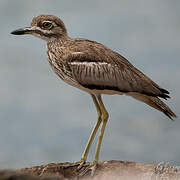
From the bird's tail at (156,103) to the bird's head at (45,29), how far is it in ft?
7.70

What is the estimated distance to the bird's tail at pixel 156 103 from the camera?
9.78m

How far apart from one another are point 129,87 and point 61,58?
5.49 ft

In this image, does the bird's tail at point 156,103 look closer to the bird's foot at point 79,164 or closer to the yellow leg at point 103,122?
the yellow leg at point 103,122

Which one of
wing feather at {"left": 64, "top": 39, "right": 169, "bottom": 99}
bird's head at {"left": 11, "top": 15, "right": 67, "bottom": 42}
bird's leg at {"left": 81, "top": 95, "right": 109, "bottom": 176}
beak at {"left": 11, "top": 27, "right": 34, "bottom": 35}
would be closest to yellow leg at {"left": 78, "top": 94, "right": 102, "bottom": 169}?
bird's leg at {"left": 81, "top": 95, "right": 109, "bottom": 176}

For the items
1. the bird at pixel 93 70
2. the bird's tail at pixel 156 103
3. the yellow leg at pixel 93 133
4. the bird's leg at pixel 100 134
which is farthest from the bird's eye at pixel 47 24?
the bird's tail at pixel 156 103

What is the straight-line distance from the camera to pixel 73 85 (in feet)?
31.2

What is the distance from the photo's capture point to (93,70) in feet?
31.7

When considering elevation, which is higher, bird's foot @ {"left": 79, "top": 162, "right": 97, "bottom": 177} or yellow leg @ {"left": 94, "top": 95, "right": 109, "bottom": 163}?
yellow leg @ {"left": 94, "top": 95, "right": 109, "bottom": 163}

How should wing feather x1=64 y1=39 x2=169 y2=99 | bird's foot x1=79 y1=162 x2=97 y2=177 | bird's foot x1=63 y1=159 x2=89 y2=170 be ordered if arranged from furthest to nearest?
bird's foot x1=63 y1=159 x2=89 y2=170
bird's foot x1=79 y1=162 x2=97 y2=177
wing feather x1=64 y1=39 x2=169 y2=99

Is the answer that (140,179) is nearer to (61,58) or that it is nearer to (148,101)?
(148,101)

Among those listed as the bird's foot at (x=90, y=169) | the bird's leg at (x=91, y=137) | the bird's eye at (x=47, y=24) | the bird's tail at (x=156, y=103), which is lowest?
the bird's foot at (x=90, y=169)

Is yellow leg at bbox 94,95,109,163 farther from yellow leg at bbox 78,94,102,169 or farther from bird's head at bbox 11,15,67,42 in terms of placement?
bird's head at bbox 11,15,67,42

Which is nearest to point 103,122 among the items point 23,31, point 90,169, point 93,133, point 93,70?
point 93,133

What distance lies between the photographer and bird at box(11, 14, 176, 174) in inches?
374
